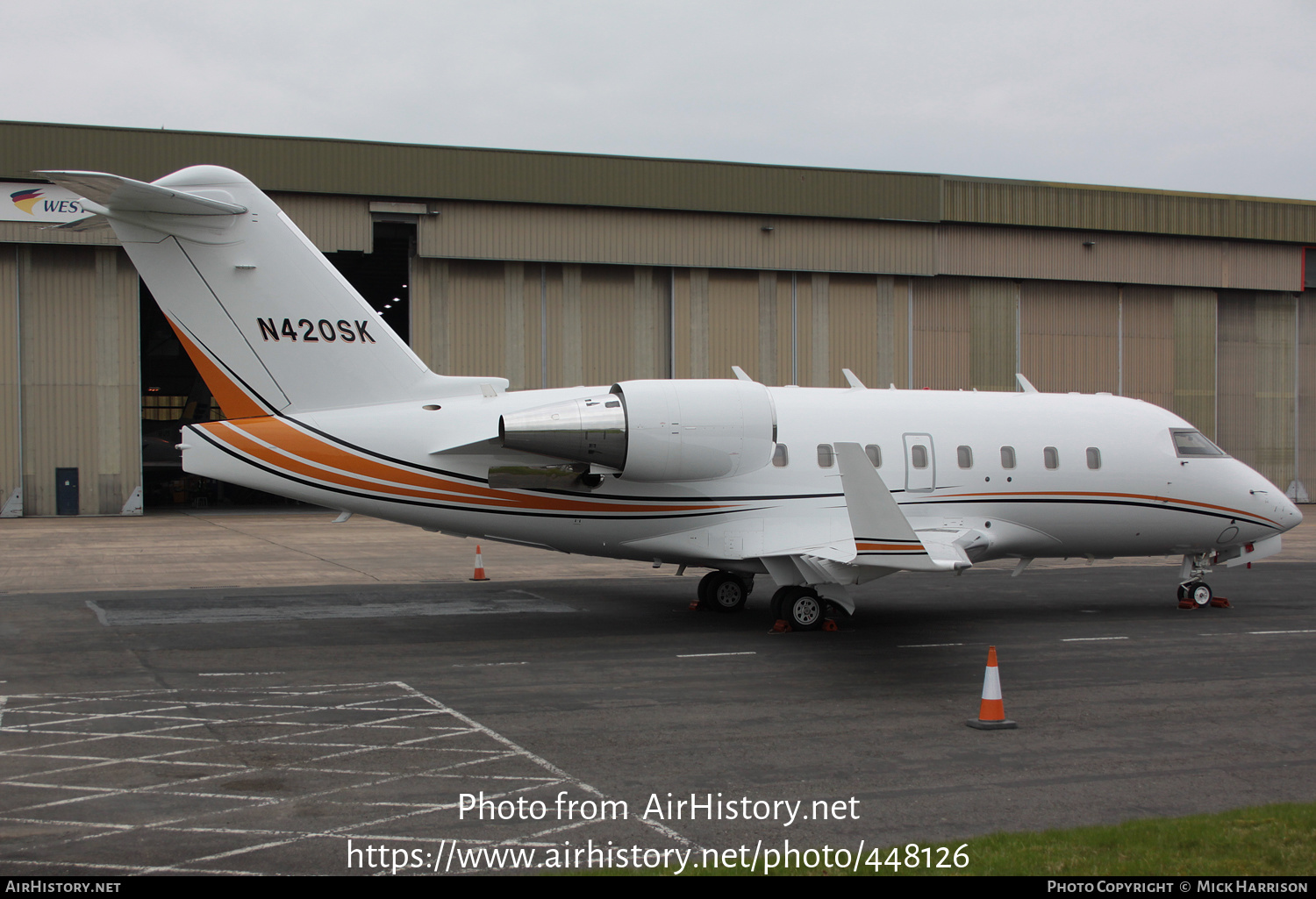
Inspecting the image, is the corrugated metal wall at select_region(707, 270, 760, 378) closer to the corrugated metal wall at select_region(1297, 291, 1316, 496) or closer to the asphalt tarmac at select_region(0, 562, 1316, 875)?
the asphalt tarmac at select_region(0, 562, 1316, 875)

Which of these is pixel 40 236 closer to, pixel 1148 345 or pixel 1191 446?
pixel 1191 446

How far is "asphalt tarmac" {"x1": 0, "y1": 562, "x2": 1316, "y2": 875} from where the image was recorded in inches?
Answer: 274

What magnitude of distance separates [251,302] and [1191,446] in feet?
46.3

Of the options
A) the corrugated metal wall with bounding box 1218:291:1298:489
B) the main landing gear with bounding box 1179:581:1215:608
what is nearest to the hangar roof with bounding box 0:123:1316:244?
the corrugated metal wall with bounding box 1218:291:1298:489

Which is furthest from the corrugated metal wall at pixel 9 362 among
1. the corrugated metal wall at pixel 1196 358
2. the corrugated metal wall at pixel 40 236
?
the corrugated metal wall at pixel 1196 358

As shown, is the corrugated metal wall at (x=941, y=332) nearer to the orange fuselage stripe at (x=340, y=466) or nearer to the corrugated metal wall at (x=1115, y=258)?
the corrugated metal wall at (x=1115, y=258)

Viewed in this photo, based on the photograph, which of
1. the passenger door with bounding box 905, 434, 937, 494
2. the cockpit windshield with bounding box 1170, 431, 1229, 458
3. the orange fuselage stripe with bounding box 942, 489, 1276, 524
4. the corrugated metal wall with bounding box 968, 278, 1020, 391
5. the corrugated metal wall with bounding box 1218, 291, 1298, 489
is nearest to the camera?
the passenger door with bounding box 905, 434, 937, 494

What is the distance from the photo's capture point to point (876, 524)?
1244 centimetres

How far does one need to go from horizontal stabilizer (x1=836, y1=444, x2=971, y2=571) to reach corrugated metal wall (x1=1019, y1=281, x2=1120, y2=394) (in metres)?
29.9

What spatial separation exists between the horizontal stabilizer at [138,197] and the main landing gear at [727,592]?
333 inches


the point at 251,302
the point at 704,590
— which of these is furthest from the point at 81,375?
the point at 704,590

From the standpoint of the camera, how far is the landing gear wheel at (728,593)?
1645 centimetres
